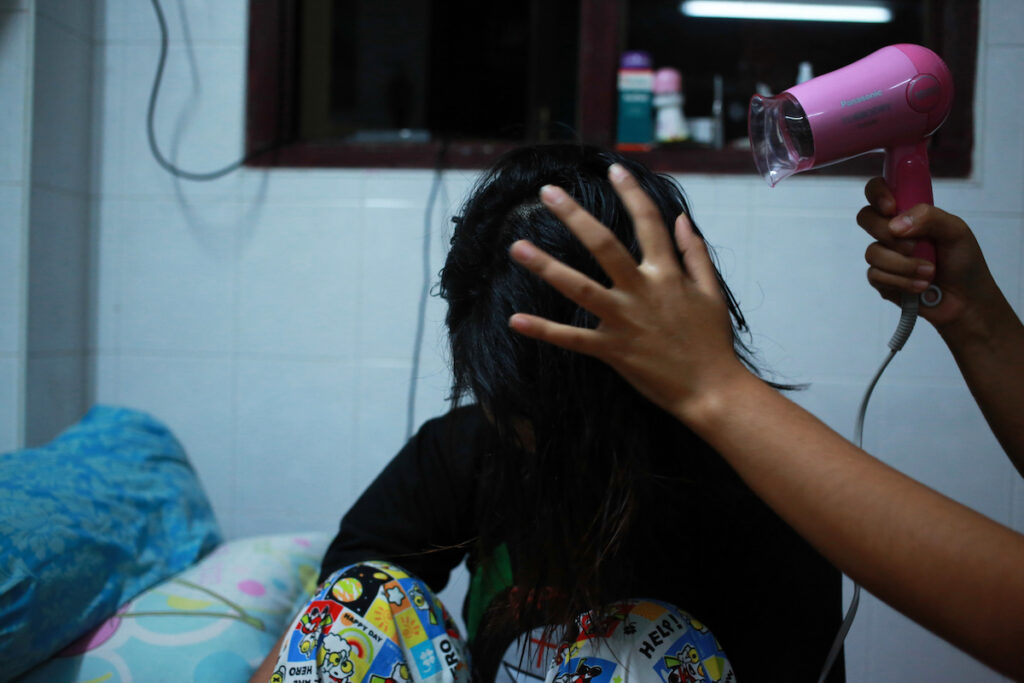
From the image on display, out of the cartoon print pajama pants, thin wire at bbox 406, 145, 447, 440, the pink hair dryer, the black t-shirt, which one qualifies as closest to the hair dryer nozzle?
the pink hair dryer

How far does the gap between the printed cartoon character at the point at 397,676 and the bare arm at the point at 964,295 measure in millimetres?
576

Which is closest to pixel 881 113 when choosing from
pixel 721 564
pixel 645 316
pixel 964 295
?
pixel 964 295

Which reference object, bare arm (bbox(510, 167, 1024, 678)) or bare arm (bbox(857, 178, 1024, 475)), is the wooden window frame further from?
bare arm (bbox(510, 167, 1024, 678))

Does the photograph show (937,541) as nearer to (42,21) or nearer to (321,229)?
(321,229)

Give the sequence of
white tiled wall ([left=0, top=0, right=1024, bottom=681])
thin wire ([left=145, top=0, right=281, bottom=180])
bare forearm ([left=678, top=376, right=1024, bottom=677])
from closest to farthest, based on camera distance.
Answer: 1. bare forearm ([left=678, top=376, right=1024, bottom=677])
2. white tiled wall ([left=0, top=0, right=1024, bottom=681])
3. thin wire ([left=145, top=0, right=281, bottom=180])

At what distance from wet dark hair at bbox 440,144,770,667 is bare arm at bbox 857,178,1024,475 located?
0.48ft

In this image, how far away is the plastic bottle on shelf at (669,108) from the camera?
1.24 metres

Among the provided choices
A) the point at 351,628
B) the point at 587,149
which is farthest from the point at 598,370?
the point at 351,628

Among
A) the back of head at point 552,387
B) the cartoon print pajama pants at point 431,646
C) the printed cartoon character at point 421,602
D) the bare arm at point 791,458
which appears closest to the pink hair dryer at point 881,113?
the back of head at point 552,387

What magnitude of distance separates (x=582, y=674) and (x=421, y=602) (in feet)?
0.60

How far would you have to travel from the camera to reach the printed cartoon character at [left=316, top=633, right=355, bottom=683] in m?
0.61

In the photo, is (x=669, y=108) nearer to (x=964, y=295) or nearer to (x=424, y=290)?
(x=424, y=290)

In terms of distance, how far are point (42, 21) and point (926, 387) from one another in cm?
171

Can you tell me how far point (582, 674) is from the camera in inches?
23.8
